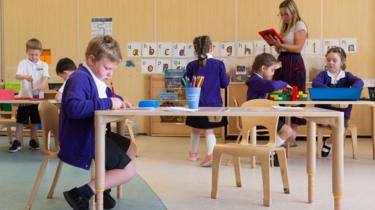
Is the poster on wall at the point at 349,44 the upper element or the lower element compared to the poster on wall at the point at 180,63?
upper

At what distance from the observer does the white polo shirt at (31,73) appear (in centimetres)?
458

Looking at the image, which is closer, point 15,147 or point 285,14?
point 285,14

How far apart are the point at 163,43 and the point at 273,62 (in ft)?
8.70

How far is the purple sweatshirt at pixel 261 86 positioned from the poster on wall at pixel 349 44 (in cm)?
252

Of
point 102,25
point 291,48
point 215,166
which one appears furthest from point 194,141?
point 102,25

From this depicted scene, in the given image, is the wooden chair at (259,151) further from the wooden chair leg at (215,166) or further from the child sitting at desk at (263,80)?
the child sitting at desk at (263,80)

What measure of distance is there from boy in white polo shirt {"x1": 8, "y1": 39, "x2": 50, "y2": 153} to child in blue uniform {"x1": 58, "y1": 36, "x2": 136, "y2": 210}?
2578 millimetres

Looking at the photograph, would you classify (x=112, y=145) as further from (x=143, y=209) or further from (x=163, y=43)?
(x=163, y=43)

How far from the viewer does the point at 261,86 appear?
3.39 m

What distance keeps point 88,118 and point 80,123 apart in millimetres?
→ 49

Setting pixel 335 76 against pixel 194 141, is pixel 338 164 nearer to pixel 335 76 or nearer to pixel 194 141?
pixel 194 141

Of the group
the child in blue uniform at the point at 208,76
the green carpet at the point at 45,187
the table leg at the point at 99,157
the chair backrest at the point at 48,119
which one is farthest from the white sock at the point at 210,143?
the table leg at the point at 99,157

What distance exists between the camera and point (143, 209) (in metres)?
2.34

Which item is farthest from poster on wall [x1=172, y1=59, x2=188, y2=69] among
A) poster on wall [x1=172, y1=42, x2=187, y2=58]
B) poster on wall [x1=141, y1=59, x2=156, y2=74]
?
poster on wall [x1=141, y1=59, x2=156, y2=74]
